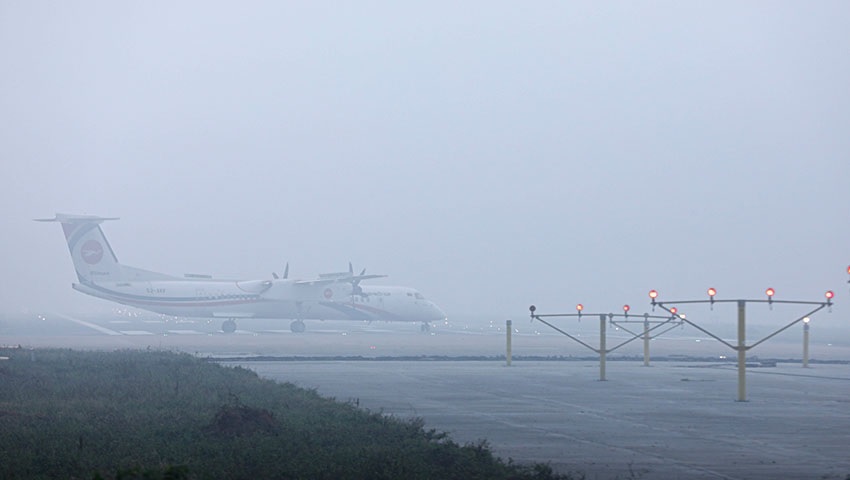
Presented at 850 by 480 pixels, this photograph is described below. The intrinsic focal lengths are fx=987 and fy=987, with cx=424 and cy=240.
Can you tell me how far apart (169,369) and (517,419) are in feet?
33.8

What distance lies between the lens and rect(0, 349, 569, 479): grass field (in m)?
9.67

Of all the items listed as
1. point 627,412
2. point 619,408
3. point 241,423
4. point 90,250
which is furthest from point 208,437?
point 90,250

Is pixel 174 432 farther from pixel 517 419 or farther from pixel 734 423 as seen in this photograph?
pixel 734 423

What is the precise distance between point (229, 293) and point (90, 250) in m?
8.44

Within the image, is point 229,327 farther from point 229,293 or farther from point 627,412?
point 627,412

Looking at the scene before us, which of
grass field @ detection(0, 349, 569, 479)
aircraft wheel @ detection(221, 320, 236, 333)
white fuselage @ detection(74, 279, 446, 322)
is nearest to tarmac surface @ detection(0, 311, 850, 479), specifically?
grass field @ detection(0, 349, 569, 479)

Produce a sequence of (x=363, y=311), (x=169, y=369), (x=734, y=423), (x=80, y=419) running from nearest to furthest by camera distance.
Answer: (x=80, y=419)
(x=734, y=423)
(x=169, y=369)
(x=363, y=311)

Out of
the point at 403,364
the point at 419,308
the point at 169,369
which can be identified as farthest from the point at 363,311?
the point at 169,369

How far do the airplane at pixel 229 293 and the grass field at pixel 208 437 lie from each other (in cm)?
3814

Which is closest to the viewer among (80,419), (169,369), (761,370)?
(80,419)

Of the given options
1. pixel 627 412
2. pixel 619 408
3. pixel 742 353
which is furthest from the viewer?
pixel 742 353

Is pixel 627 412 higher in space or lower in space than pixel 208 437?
lower

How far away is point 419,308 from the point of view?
2655 inches

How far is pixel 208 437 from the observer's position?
12125mm
